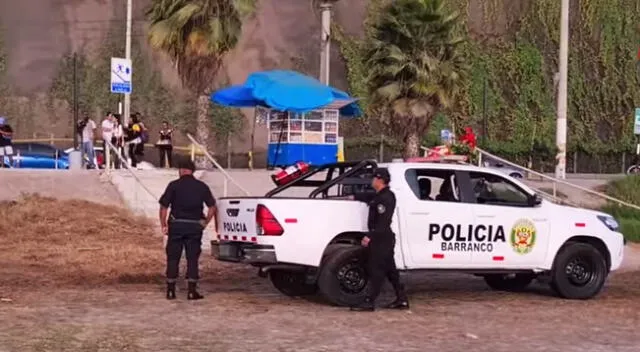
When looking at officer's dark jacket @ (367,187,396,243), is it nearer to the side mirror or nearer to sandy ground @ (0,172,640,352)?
sandy ground @ (0,172,640,352)

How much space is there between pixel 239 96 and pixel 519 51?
23.8 m

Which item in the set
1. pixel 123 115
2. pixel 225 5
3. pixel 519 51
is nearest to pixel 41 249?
pixel 225 5

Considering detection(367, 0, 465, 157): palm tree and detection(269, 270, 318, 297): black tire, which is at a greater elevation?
detection(367, 0, 465, 157): palm tree

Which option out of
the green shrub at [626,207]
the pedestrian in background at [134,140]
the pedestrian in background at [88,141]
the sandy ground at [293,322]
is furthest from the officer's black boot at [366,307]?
the pedestrian in background at [134,140]

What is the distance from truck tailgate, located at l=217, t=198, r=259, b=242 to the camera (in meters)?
11.4

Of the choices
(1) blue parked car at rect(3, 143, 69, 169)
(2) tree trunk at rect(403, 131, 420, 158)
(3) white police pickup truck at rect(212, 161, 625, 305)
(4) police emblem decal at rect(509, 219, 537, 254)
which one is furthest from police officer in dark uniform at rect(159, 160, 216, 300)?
(1) blue parked car at rect(3, 143, 69, 169)

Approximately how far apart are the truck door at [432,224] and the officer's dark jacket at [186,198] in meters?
2.26

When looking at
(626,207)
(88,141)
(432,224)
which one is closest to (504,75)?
(626,207)

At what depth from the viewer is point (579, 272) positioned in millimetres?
12789

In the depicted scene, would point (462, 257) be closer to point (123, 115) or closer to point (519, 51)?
point (123, 115)

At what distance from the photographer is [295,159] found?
25641 millimetres

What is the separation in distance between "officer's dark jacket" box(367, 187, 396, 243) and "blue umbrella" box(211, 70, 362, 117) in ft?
37.3

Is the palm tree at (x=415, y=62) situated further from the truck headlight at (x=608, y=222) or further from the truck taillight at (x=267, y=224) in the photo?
the truck taillight at (x=267, y=224)

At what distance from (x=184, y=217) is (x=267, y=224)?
976 millimetres
